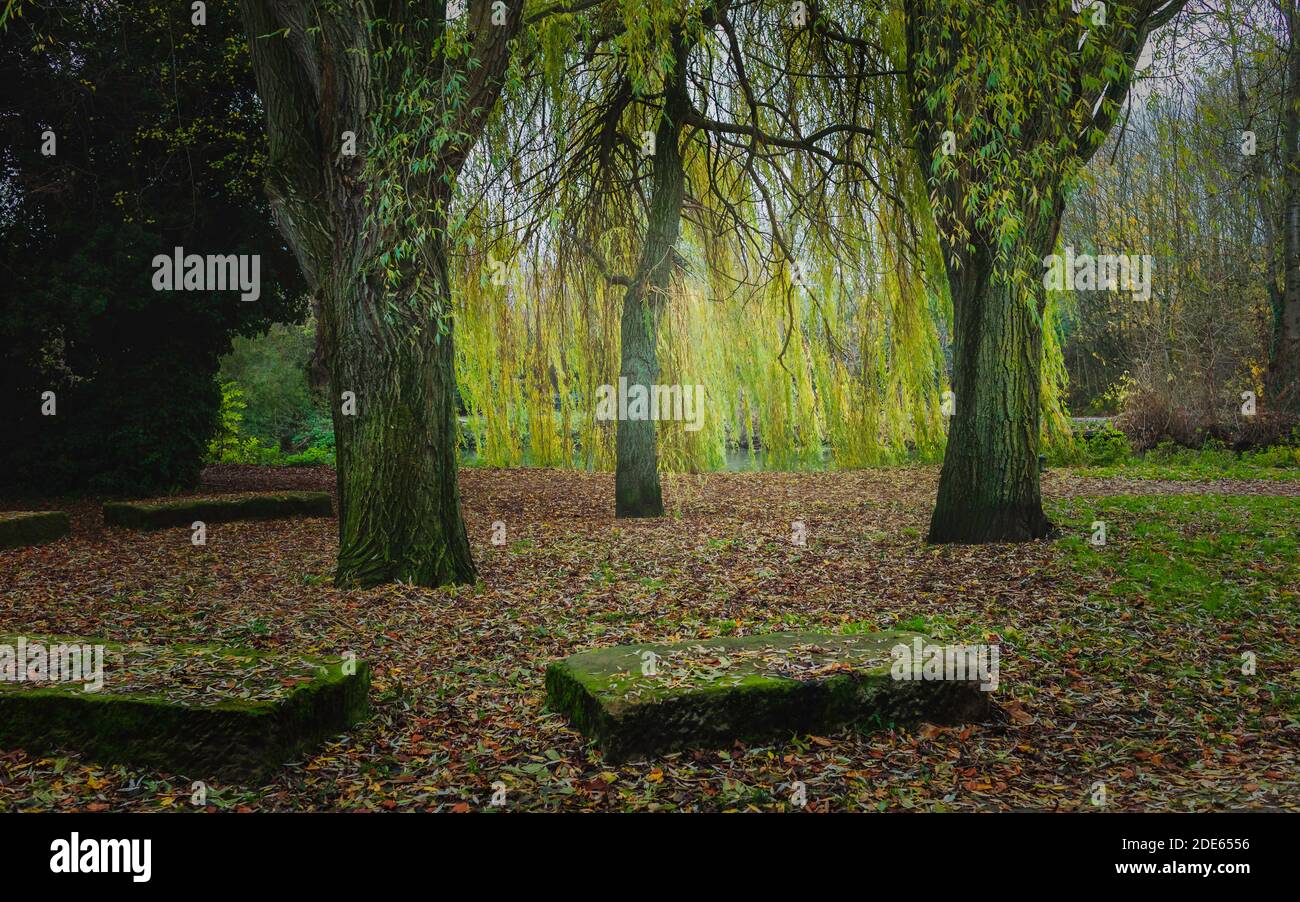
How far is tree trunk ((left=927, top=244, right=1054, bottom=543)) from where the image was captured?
24.7ft

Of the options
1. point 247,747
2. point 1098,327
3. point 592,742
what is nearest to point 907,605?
point 592,742

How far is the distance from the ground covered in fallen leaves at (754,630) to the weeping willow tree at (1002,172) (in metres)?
0.60

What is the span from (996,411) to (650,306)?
3.72m

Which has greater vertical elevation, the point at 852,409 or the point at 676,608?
the point at 852,409

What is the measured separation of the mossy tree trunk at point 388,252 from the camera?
20.7 feet

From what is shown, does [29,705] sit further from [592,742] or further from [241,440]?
[241,440]

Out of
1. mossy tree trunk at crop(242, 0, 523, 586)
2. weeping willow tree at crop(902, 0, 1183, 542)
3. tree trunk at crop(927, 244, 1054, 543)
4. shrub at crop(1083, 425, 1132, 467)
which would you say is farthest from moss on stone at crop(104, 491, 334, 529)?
shrub at crop(1083, 425, 1132, 467)

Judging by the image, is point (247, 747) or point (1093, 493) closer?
point (247, 747)

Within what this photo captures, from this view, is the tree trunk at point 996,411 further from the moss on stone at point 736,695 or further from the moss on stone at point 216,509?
the moss on stone at point 216,509

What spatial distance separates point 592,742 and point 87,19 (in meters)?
10.8

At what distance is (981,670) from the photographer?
4383 millimetres

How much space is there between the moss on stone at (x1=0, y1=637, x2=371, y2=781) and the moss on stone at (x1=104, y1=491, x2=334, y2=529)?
20.1ft

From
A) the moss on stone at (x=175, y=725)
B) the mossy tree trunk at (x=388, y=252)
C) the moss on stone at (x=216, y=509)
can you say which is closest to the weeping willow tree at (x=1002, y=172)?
the mossy tree trunk at (x=388, y=252)
